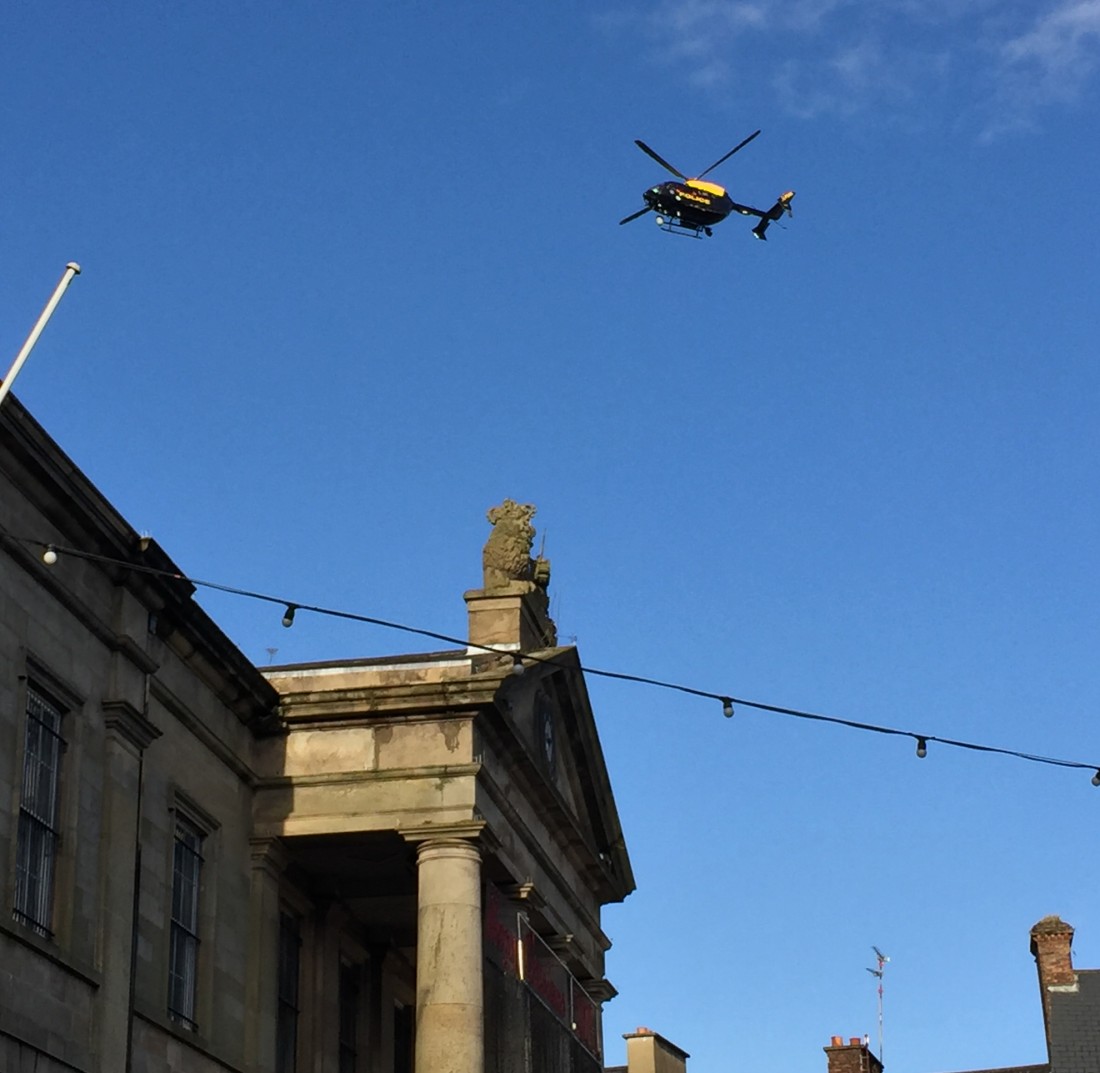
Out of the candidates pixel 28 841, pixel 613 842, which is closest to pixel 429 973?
pixel 28 841

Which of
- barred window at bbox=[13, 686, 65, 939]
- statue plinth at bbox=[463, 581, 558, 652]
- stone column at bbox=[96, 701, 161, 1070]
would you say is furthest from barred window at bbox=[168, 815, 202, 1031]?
statue plinth at bbox=[463, 581, 558, 652]

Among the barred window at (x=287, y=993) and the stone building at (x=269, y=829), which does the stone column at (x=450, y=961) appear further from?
the barred window at (x=287, y=993)

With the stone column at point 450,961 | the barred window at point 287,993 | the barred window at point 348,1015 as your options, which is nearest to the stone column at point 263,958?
the barred window at point 287,993

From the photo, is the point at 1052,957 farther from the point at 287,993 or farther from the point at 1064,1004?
the point at 287,993

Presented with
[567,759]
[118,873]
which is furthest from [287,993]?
[118,873]

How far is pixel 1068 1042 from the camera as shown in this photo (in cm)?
4688

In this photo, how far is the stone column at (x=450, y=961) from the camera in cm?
2670

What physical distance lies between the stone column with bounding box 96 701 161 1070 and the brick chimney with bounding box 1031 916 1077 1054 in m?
30.0

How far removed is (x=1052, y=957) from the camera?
4994cm

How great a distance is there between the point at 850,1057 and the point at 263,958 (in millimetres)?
28377

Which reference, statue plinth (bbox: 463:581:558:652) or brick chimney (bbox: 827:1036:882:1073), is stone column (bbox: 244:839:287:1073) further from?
brick chimney (bbox: 827:1036:882:1073)

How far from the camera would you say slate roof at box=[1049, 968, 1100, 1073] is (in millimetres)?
46000

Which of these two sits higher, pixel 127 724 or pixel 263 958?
pixel 127 724

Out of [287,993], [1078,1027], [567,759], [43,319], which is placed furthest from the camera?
[1078,1027]
